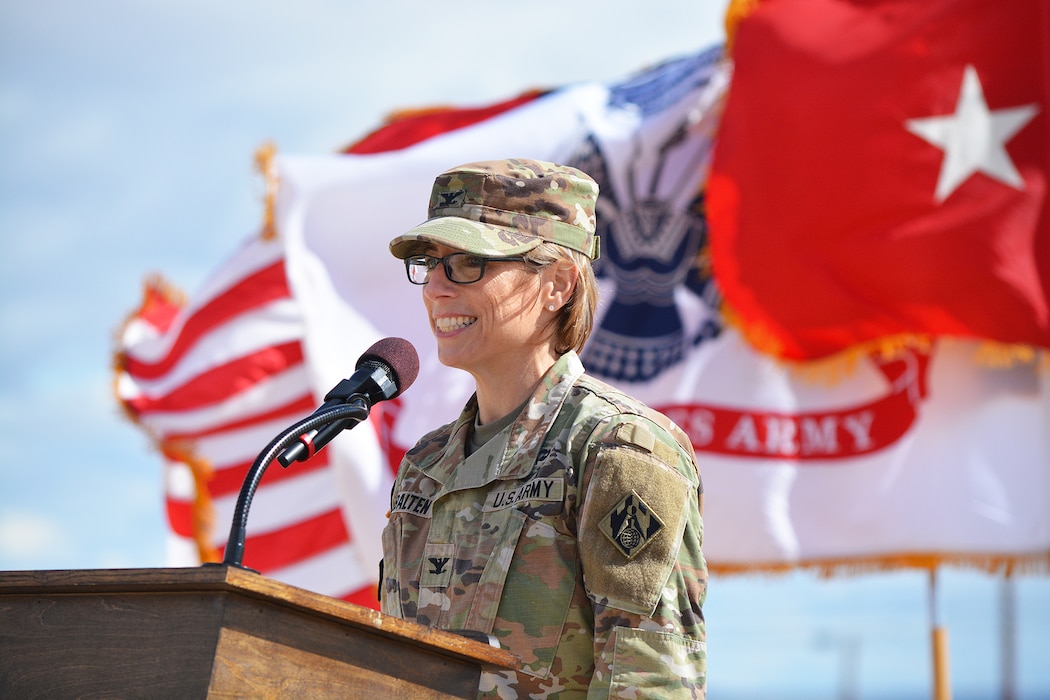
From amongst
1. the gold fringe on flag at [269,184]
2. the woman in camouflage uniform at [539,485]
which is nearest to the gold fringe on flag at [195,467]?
the gold fringe on flag at [269,184]

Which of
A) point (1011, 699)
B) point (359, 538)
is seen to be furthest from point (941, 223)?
point (1011, 699)

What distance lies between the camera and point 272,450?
152 centimetres

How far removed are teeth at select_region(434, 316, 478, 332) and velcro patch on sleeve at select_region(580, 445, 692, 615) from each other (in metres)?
0.34

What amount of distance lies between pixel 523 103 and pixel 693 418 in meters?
2.21

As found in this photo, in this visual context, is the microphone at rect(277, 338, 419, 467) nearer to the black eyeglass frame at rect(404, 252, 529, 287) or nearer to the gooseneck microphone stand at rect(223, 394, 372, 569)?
the gooseneck microphone stand at rect(223, 394, 372, 569)

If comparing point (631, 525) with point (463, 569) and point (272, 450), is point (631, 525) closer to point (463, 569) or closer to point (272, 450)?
point (463, 569)

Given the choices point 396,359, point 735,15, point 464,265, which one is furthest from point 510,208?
point 735,15

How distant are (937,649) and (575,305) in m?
3.81

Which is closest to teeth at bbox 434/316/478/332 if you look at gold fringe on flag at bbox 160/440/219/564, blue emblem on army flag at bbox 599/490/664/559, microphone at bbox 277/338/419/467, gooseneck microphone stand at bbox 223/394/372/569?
microphone at bbox 277/338/419/467

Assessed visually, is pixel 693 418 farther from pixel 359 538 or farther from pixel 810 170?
pixel 359 538

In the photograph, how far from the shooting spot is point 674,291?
5.93 m

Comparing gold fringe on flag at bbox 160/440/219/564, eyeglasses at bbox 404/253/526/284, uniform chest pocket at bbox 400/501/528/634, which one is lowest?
uniform chest pocket at bbox 400/501/528/634

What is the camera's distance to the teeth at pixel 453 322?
1978 mm

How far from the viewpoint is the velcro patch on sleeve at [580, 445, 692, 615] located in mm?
1680
